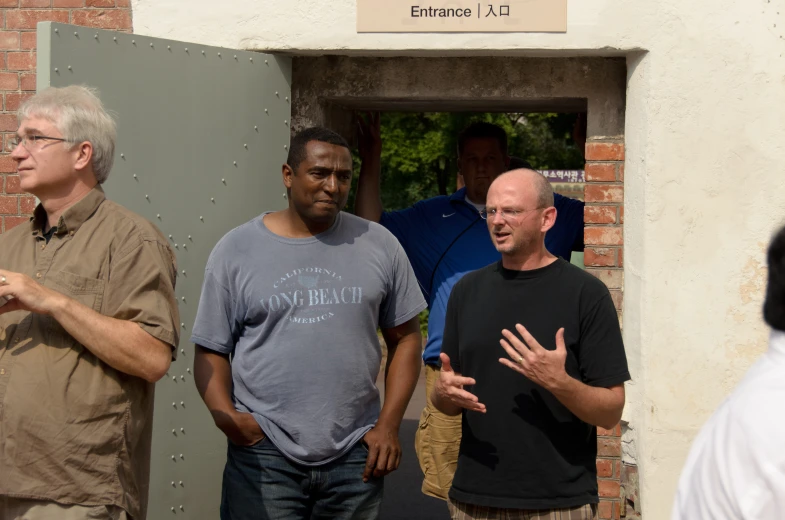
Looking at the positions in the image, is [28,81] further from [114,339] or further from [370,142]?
[114,339]

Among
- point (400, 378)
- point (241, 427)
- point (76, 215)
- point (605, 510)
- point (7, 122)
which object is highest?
point (7, 122)

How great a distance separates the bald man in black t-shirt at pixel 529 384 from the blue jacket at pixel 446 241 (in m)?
1.56

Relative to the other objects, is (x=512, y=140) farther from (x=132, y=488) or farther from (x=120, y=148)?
(x=132, y=488)

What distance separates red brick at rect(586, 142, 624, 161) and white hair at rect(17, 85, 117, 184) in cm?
265

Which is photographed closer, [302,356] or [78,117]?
[78,117]

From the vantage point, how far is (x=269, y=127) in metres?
4.95

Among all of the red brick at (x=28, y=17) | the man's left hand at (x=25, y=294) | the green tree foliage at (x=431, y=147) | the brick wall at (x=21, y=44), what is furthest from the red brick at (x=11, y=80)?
the green tree foliage at (x=431, y=147)

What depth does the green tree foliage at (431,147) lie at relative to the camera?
1391 cm

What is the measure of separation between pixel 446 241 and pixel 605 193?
80cm

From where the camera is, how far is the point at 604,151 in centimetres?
508

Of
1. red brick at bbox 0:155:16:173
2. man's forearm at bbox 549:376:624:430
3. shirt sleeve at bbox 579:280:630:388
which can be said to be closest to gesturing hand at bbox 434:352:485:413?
man's forearm at bbox 549:376:624:430

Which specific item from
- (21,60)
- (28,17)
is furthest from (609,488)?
(28,17)

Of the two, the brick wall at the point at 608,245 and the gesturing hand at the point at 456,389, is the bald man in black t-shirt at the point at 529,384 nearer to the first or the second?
the gesturing hand at the point at 456,389

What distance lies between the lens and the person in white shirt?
1743mm
